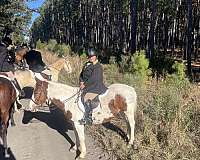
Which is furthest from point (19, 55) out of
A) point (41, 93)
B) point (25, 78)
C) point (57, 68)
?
point (41, 93)

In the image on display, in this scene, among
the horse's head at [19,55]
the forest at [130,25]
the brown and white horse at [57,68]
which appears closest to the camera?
the brown and white horse at [57,68]

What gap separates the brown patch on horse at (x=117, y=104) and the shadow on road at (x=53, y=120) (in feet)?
5.02

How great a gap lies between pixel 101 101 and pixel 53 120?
3.50 m

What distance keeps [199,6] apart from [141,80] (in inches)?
1361

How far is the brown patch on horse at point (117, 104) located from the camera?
394 inches

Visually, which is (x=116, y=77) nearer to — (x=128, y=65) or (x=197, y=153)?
(x=128, y=65)

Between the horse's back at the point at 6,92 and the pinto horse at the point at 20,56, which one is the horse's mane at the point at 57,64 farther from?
the horse's back at the point at 6,92

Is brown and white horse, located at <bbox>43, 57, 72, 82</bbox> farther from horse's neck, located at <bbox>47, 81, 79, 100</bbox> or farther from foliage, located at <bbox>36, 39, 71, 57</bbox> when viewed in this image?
foliage, located at <bbox>36, 39, 71, 57</bbox>

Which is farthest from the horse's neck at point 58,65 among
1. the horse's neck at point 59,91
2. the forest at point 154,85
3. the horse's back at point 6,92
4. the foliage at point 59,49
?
the foliage at point 59,49

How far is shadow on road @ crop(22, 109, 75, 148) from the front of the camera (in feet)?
38.9

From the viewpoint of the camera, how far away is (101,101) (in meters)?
9.93

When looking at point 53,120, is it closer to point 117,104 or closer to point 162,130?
point 117,104

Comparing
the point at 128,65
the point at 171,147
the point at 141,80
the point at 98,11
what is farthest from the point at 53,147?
the point at 98,11

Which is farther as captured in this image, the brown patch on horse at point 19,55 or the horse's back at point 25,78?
the brown patch on horse at point 19,55
